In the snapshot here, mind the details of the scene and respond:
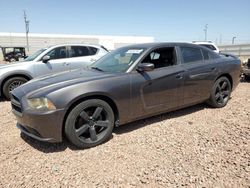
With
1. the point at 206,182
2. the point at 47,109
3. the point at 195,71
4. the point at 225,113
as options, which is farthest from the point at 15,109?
the point at 225,113

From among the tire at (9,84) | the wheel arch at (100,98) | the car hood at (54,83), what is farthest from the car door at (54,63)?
the wheel arch at (100,98)

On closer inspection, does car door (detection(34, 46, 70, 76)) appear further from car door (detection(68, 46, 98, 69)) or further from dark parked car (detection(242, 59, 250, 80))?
dark parked car (detection(242, 59, 250, 80))

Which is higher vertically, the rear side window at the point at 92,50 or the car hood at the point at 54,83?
the rear side window at the point at 92,50

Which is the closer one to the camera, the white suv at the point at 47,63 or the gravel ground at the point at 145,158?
the gravel ground at the point at 145,158

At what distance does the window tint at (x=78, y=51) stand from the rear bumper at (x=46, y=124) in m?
4.59

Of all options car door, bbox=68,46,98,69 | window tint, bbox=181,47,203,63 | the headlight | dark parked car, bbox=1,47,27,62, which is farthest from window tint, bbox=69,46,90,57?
dark parked car, bbox=1,47,27,62

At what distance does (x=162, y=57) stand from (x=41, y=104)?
2.41m

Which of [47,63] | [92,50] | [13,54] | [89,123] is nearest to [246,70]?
[92,50]

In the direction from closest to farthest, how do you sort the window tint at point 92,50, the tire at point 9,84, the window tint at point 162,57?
the window tint at point 162,57
the tire at point 9,84
the window tint at point 92,50

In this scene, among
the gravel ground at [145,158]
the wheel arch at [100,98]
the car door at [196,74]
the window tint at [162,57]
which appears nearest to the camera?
the gravel ground at [145,158]

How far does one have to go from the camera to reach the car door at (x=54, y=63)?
22.7 feet

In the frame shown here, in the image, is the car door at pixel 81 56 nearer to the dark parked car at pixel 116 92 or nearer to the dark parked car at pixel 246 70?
the dark parked car at pixel 116 92

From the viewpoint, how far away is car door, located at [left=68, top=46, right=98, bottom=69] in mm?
7449

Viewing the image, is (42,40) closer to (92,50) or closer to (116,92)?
(92,50)
